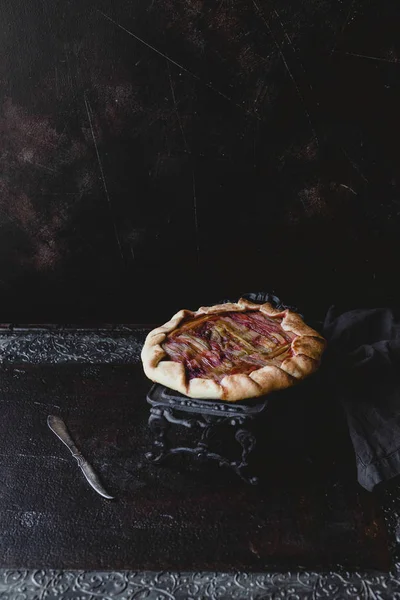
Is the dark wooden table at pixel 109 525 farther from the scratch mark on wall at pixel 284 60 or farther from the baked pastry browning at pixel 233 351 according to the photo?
the scratch mark on wall at pixel 284 60

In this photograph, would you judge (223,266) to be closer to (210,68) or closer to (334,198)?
(334,198)

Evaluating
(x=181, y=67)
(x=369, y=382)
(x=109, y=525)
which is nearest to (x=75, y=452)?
(x=109, y=525)

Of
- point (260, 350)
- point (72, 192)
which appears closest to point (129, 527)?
point (260, 350)

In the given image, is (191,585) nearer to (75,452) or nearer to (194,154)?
(75,452)

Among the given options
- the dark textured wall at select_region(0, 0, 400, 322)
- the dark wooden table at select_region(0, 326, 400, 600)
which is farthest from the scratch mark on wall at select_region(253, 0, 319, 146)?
the dark wooden table at select_region(0, 326, 400, 600)

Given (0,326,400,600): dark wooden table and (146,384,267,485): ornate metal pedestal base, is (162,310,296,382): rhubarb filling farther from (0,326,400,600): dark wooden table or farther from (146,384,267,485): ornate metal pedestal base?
(0,326,400,600): dark wooden table

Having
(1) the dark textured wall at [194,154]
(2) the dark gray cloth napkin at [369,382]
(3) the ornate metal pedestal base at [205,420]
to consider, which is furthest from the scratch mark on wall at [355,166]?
(3) the ornate metal pedestal base at [205,420]
